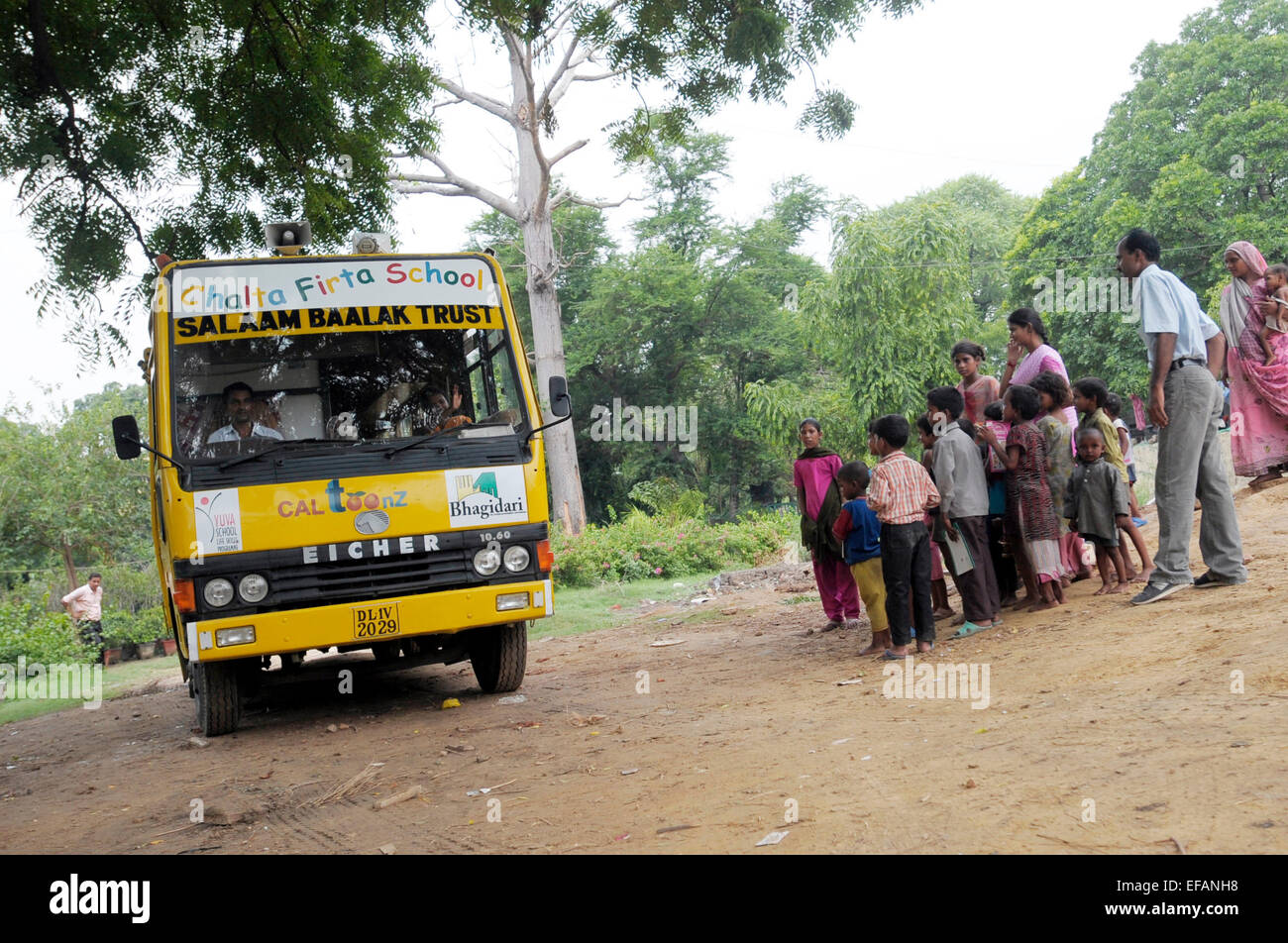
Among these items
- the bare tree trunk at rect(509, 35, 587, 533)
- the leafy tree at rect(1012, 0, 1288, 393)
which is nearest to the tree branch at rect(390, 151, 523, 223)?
the bare tree trunk at rect(509, 35, 587, 533)

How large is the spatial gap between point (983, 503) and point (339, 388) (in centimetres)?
429

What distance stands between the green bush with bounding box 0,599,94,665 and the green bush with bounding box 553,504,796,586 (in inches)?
277

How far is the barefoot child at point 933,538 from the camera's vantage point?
7.61 meters

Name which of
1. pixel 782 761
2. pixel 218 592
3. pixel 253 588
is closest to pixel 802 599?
pixel 253 588

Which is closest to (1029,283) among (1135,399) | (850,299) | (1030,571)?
(1135,399)

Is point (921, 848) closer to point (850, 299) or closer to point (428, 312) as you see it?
point (428, 312)

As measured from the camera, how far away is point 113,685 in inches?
524

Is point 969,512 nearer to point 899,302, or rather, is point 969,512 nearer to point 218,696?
point 218,696

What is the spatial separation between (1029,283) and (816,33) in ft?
91.2

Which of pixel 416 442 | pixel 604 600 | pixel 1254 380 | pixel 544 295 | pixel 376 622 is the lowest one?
pixel 604 600

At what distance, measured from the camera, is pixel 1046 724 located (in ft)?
15.1

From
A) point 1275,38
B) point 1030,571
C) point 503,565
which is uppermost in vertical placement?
point 1275,38

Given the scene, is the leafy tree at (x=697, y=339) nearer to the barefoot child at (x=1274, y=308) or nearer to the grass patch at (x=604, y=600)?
the grass patch at (x=604, y=600)

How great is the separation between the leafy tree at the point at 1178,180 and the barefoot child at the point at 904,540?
23.9 metres
